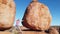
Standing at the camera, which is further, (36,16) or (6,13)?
(36,16)

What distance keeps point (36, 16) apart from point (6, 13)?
10.3ft

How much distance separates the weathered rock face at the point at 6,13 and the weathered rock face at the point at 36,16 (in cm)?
241

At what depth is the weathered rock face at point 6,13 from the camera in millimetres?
9297

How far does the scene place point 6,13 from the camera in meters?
9.45

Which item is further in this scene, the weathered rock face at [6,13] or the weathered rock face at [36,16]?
the weathered rock face at [36,16]

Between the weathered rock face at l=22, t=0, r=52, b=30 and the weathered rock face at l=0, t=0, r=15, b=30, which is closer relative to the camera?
the weathered rock face at l=0, t=0, r=15, b=30

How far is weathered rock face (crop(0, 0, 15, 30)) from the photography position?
366 inches

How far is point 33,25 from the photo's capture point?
1205cm

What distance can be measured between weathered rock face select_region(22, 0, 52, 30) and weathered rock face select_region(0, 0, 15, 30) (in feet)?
7.92

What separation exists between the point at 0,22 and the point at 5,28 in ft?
1.42

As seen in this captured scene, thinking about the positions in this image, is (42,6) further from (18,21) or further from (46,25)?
(18,21)

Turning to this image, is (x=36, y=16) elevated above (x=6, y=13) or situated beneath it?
situated beneath

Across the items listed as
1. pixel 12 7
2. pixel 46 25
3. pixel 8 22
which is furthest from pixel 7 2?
pixel 46 25

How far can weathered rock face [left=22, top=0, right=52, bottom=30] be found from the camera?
12.0 metres
